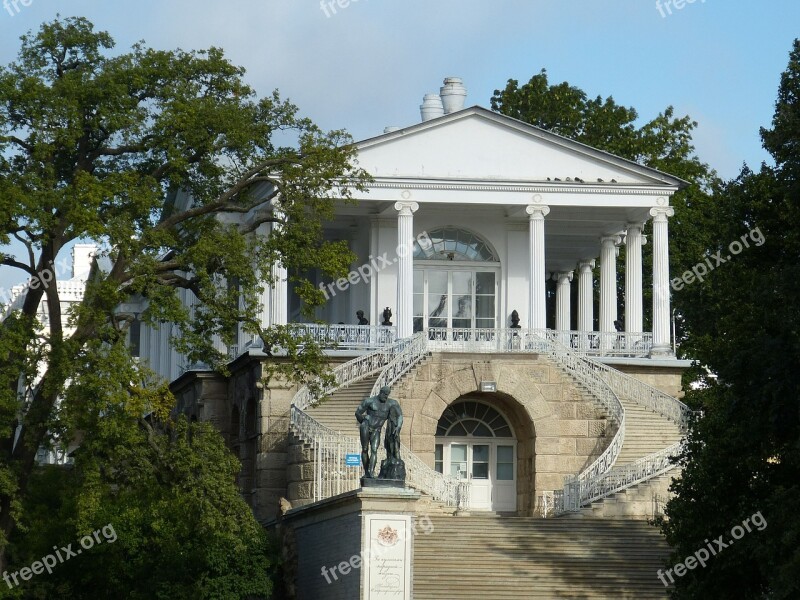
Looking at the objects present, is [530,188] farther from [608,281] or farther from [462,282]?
[608,281]

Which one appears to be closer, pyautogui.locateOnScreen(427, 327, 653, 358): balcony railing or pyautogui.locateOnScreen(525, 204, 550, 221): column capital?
pyautogui.locateOnScreen(427, 327, 653, 358): balcony railing

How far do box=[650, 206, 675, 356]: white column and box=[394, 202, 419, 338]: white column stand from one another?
6169 millimetres

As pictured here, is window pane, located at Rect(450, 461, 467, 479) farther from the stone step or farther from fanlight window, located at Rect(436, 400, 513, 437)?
the stone step

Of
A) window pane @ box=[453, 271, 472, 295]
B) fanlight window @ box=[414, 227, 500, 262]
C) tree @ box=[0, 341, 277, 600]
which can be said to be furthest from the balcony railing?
tree @ box=[0, 341, 277, 600]

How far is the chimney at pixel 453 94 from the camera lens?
51.4 m

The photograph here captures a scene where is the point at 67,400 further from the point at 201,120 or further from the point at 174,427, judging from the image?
the point at 201,120

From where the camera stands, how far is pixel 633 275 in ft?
162

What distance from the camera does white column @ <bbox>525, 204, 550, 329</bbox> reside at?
46625mm

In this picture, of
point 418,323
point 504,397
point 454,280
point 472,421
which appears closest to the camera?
point 504,397

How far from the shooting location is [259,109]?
36.5m

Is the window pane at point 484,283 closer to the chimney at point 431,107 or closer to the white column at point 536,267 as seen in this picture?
the white column at point 536,267

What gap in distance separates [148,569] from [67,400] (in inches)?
271

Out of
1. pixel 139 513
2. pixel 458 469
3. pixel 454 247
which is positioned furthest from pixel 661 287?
pixel 139 513

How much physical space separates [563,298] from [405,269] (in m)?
11.7
